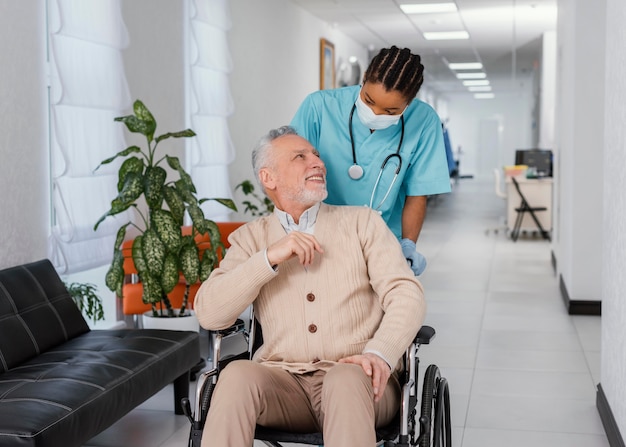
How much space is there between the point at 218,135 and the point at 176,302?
241 cm

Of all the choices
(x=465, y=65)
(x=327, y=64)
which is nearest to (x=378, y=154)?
(x=327, y=64)

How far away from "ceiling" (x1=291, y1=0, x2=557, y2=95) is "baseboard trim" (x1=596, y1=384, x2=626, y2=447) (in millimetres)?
6435

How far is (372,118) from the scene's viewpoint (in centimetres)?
273

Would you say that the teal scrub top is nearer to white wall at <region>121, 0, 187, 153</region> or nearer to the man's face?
the man's face

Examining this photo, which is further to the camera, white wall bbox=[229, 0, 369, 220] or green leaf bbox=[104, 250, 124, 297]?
white wall bbox=[229, 0, 369, 220]

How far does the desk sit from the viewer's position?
35.9 ft

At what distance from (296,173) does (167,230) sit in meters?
2.06

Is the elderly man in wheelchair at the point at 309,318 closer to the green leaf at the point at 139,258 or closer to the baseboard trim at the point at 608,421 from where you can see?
the baseboard trim at the point at 608,421

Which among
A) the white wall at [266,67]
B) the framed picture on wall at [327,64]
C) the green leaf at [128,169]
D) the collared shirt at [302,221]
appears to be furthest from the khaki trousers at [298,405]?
the framed picture on wall at [327,64]

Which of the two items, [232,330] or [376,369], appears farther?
[232,330]

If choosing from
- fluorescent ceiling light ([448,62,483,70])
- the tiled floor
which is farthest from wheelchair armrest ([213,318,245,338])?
fluorescent ceiling light ([448,62,483,70])

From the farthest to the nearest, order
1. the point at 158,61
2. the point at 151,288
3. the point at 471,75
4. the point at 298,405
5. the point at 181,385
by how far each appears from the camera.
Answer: the point at 471,75 < the point at 158,61 < the point at 151,288 < the point at 181,385 < the point at 298,405

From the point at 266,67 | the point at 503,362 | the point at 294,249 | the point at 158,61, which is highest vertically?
the point at 266,67

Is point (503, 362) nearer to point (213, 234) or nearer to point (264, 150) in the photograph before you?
point (213, 234)
